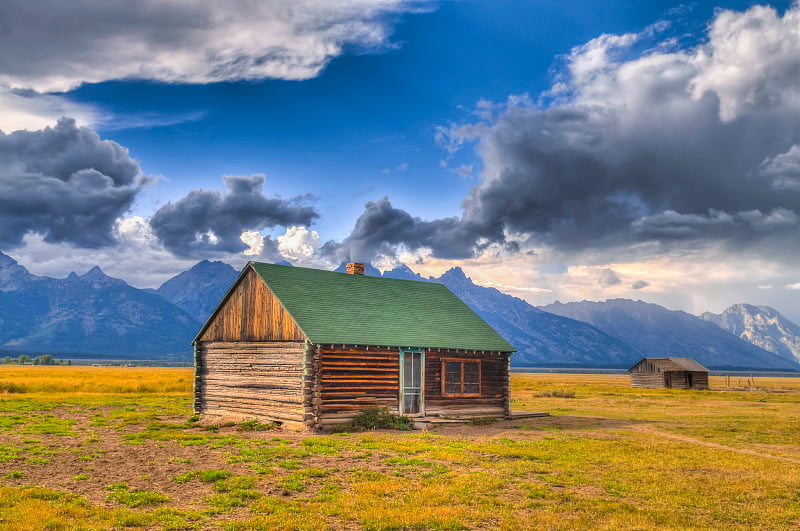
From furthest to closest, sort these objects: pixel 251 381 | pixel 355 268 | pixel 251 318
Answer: pixel 355 268 < pixel 251 318 < pixel 251 381

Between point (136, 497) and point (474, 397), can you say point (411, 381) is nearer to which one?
point (474, 397)

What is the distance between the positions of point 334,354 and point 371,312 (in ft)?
16.8

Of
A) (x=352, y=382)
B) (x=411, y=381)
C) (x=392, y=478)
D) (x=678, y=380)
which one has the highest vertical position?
(x=352, y=382)

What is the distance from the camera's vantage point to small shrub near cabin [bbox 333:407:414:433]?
92.9 feet

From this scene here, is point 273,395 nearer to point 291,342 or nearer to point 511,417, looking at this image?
point 291,342

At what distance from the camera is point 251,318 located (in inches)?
1230

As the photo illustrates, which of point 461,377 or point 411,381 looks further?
point 461,377

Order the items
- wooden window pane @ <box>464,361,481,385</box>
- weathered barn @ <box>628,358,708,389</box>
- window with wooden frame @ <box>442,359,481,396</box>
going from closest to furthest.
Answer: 1. window with wooden frame @ <box>442,359,481,396</box>
2. wooden window pane @ <box>464,361,481,385</box>
3. weathered barn @ <box>628,358,708,389</box>

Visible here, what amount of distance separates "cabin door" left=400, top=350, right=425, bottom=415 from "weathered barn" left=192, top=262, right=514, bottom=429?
0.05 m

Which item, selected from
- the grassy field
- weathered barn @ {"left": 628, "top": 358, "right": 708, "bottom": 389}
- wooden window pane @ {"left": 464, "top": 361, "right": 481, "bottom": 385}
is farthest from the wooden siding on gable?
weathered barn @ {"left": 628, "top": 358, "right": 708, "bottom": 389}

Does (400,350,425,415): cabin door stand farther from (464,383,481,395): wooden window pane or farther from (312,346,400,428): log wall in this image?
(464,383,481,395): wooden window pane

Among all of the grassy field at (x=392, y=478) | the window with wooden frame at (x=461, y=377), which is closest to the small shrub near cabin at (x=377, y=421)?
the grassy field at (x=392, y=478)

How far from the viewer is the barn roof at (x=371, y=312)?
1167 inches

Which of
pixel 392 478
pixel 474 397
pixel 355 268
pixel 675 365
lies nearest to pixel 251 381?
pixel 355 268
